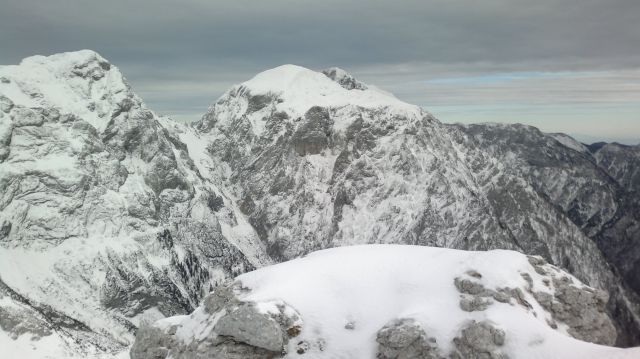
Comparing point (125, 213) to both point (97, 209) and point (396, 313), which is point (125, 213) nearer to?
point (97, 209)

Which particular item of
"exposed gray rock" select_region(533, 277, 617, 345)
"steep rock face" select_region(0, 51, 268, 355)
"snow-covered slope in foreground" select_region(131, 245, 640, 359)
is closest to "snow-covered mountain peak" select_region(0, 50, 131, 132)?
"steep rock face" select_region(0, 51, 268, 355)

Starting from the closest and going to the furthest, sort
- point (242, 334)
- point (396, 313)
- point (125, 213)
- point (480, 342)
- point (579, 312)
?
point (480, 342) < point (242, 334) < point (396, 313) < point (579, 312) < point (125, 213)

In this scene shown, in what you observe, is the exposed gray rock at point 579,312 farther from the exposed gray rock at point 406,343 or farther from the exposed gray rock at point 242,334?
the exposed gray rock at point 242,334

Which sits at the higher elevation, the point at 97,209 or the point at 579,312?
the point at 579,312

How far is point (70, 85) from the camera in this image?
565ft

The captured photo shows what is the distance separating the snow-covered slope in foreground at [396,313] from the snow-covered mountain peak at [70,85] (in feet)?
436

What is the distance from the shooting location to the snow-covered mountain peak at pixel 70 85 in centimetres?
15812

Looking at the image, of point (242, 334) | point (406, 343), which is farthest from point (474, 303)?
point (242, 334)

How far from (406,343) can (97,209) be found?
128 metres

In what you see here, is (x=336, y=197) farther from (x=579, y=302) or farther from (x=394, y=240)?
(x=579, y=302)

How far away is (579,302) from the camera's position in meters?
42.6

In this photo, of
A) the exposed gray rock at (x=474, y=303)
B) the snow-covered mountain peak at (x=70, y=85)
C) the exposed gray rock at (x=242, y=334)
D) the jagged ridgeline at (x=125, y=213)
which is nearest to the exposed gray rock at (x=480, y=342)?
the exposed gray rock at (x=474, y=303)

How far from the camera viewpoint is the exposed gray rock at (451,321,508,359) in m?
36.2

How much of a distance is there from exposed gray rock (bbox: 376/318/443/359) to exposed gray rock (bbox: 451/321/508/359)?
154 centimetres
